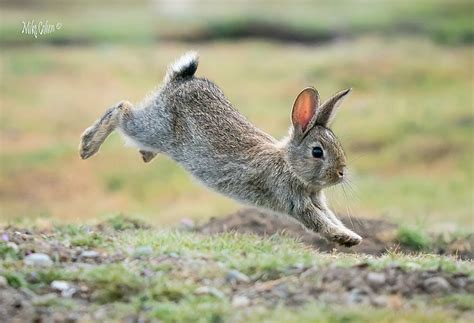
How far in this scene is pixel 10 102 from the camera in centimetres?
2381

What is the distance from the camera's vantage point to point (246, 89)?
25.8 metres

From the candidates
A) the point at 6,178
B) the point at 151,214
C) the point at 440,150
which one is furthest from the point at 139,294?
the point at 440,150

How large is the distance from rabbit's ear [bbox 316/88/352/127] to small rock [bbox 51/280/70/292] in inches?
144

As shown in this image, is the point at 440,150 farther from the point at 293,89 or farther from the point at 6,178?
the point at 6,178

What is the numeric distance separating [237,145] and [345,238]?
1.68 m

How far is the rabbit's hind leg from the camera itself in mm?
10781

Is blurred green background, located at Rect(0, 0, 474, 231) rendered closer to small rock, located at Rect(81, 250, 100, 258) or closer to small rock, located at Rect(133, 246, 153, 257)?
small rock, located at Rect(133, 246, 153, 257)

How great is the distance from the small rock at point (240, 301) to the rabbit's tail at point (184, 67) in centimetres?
466

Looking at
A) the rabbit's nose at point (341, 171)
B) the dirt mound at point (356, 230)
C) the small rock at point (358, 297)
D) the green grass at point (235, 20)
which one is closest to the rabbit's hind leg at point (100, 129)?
the dirt mound at point (356, 230)

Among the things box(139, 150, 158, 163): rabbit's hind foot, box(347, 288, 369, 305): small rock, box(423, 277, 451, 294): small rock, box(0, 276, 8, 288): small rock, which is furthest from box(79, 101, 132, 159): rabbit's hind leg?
box(423, 277, 451, 294): small rock

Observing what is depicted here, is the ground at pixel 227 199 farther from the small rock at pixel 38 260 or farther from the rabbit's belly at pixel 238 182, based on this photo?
the rabbit's belly at pixel 238 182

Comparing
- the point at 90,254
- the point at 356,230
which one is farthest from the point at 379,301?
the point at 356,230

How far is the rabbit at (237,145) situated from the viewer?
31.6 ft

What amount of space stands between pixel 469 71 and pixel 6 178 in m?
14.2
